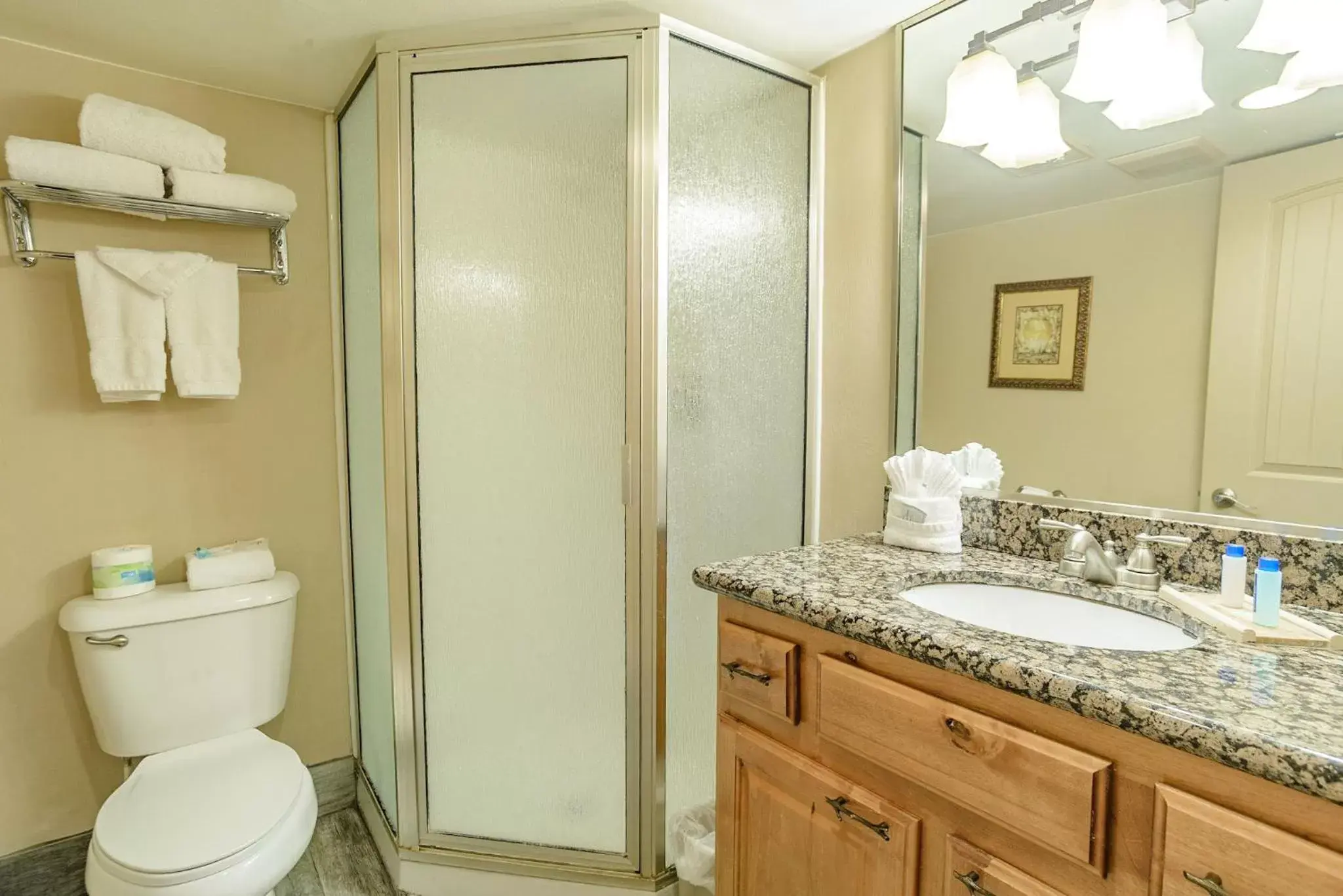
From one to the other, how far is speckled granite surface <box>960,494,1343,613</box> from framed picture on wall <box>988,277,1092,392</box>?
0.82ft

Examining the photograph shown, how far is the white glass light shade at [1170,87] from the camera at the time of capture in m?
1.12

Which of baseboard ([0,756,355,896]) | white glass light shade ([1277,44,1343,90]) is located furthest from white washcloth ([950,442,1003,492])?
baseboard ([0,756,355,896])

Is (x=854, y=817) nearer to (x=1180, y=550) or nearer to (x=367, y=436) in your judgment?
(x=1180, y=550)

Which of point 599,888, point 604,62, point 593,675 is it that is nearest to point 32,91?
point 604,62

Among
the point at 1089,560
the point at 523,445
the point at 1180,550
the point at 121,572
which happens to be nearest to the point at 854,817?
the point at 1089,560

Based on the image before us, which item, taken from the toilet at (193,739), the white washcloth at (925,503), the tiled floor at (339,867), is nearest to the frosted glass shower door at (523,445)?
the tiled floor at (339,867)

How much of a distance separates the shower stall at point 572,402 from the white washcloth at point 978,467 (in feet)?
1.33

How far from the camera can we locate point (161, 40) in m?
1.57

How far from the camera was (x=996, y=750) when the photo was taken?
2.69 ft

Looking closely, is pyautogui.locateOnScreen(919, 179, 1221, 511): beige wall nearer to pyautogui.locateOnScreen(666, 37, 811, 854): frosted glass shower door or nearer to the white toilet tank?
pyautogui.locateOnScreen(666, 37, 811, 854): frosted glass shower door

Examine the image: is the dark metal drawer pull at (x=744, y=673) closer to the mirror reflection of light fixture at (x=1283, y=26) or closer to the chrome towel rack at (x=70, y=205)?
the mirror reflection of light fixture at (x=1283, y=26)

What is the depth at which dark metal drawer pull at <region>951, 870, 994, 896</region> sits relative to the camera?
2.77 feet

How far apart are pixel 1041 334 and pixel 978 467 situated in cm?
30

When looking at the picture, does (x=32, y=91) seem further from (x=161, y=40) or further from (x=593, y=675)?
(x=593, y=675)
